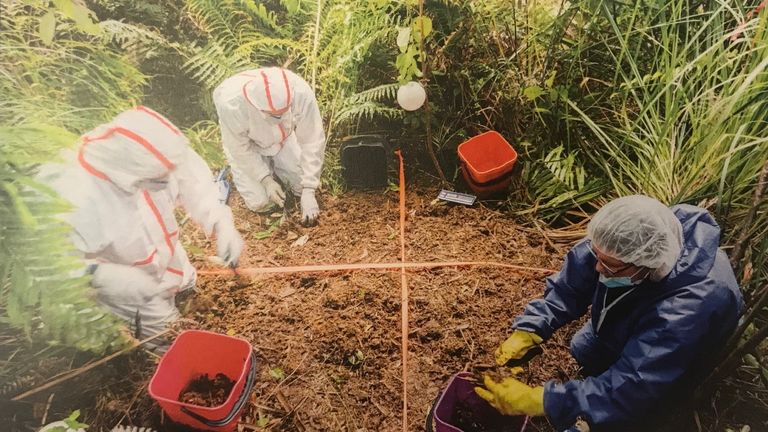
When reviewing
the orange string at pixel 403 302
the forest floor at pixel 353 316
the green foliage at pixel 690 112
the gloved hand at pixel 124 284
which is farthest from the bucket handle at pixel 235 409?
the green foliage at pixel 690 112

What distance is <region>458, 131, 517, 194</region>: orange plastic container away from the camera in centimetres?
206

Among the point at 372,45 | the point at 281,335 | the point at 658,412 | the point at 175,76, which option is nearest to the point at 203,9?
the point at 175,76

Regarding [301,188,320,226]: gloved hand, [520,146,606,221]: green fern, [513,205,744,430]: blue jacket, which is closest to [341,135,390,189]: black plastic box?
[301,188,320,226]: gloved hand

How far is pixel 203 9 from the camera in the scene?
65.7 inches

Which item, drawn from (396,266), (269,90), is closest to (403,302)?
(396,266)

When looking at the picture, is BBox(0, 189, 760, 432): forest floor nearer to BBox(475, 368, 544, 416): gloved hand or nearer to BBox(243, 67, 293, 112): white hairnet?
BBox(475, 368, 544, 416): gloved hand

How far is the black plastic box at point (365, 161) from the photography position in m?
2.04

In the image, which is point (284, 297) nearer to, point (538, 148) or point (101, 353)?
point (101, 353)

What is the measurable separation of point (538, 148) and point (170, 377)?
1.83 metres

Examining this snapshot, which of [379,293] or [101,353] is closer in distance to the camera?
[101,353]

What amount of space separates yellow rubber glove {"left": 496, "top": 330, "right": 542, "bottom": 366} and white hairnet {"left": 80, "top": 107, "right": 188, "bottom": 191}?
1.36 metres

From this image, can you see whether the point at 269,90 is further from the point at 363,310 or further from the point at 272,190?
the point at 363,310

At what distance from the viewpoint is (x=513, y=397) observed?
1.50m

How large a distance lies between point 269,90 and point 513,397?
1438mm
